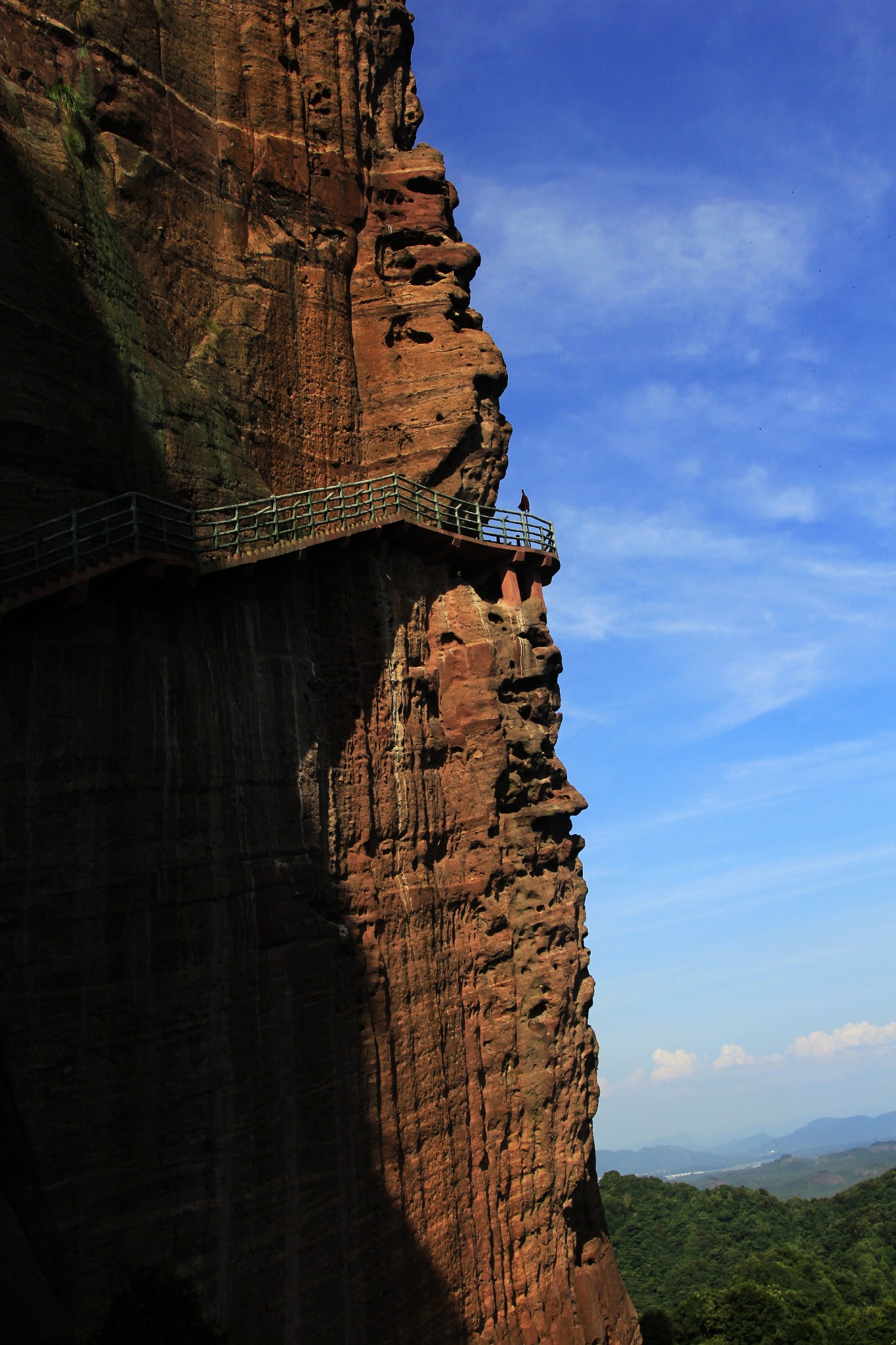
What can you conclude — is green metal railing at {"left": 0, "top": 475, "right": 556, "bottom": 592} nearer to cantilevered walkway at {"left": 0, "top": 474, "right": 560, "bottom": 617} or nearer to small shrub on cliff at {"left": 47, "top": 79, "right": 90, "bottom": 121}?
cantilevered walkway at {"left": 0, "top": 474, "right": 560, "bottom": 617}

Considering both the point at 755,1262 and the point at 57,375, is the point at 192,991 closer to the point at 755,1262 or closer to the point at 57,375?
the point at 57,375

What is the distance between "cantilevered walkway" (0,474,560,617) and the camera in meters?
19.5

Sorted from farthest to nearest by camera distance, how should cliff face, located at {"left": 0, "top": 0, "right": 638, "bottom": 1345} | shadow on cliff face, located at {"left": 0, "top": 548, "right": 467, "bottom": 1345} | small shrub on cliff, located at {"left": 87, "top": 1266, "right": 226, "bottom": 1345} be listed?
cliff face, located at {"left": 0, "top": 0, "right": 638, "bottom": 1345} → shadow on cliff face, located at {"left": 0, "top": 548, "right": 467, "bottom": 1345} → small shrub on cliff, located at {"left": 87, "top": 1266, "right": 226, "bottom": 1345}

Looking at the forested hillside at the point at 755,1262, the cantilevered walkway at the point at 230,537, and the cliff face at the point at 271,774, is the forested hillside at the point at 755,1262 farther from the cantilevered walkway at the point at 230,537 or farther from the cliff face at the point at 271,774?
the cantilevered walkway at the point at 230,537

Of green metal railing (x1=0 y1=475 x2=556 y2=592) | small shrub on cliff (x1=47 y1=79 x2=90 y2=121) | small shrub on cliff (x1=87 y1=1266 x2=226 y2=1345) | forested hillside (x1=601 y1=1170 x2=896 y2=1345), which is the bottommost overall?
forested hillside (x1=601 y1=1170 x2=896 y2=1345)

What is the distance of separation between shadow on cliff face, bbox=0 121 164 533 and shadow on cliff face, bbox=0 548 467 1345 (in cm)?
286

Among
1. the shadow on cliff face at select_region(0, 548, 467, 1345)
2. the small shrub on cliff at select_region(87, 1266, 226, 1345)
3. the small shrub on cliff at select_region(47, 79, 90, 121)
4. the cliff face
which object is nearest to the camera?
the small shrub on cliff at select_region(87, 1266, 226, 1345)

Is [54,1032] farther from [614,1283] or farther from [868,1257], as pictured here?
[868,1257]

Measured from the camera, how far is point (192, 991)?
1995 centimetres

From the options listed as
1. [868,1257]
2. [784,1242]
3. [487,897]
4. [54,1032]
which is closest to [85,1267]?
[54,1032]

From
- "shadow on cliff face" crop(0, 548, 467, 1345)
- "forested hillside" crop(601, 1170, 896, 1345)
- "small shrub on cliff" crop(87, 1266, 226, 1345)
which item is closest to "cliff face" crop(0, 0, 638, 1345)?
"shadow on cliff face" crop(0, 548, 467, 1345)

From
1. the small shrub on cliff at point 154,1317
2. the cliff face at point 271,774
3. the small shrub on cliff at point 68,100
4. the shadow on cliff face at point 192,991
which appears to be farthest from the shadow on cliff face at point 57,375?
the small shrub on cliff at point 154,1317

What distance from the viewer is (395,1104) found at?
2345 centimetres

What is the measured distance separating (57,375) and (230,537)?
4.99 meters
